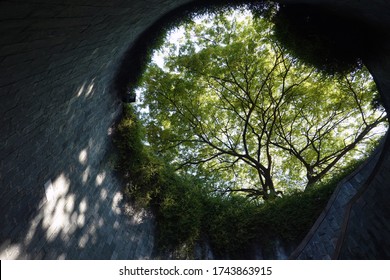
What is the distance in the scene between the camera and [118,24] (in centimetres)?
396

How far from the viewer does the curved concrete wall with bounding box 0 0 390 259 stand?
2629mm

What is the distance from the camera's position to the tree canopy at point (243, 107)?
1062 cm

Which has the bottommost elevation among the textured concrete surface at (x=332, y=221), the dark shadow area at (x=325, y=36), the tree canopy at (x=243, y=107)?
the textured concrete surface at (x=332, y=221)

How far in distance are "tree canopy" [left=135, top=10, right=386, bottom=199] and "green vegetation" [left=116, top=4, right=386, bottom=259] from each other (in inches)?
1.7

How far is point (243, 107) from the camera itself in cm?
1185

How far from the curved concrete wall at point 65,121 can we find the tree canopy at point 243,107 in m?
4.81

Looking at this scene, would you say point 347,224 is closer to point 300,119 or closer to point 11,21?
point 11,21

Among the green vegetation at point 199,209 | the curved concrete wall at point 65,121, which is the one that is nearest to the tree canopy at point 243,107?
the green vegetation at point 199,209

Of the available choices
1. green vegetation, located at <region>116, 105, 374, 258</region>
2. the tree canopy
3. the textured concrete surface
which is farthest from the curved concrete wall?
the tree canopy

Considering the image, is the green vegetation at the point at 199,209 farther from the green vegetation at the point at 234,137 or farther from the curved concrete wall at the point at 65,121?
the curved concrete wall at the point at 65,121

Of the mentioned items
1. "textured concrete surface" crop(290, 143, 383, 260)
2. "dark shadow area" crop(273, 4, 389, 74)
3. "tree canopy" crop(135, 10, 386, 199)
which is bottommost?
"textured concrete surface" crop(290, 143, 383, 260)

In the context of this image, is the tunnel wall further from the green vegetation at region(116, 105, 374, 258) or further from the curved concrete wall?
the green vegetation at region(116, 105, 374, 258)

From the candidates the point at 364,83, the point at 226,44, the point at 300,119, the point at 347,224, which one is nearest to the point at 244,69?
Answer: the point at 226,44

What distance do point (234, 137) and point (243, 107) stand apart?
62.7 inches
